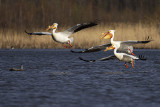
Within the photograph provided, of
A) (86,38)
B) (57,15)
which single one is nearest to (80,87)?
(86,38)

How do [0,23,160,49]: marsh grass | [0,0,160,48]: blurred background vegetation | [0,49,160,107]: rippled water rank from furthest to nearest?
[0,0,160,48]: blurred background vegetation → [0,23,160,49]: marsh grass → [0,49,160,107]: rippled water

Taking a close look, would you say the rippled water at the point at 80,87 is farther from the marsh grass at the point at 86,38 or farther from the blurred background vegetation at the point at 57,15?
the blurred background vegetation at the point at 57,15

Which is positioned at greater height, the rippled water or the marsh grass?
the marsh grass

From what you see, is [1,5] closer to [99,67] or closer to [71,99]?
[99,67]

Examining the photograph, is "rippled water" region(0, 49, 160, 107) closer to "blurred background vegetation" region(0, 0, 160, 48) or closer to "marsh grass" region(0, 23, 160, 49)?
"marsh grass" region(0, 23, 160, 49)

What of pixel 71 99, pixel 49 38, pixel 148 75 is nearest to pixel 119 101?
pixel 71 99

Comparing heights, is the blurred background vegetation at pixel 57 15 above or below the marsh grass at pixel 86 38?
above

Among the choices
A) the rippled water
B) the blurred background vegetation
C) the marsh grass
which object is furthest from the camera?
the blurred background vegetation

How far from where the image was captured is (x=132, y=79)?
13.5 metres

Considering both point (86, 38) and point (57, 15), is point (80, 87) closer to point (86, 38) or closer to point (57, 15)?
point (86, 38)

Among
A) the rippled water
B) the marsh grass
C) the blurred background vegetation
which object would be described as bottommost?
the rippled water

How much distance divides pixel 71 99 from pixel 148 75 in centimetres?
537

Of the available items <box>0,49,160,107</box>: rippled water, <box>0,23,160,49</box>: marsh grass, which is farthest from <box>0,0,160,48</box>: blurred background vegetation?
<box>0,49,160,107</box>: rippled water

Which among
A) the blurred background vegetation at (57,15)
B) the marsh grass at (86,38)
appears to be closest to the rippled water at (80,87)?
the marsh grass at (86,38)
